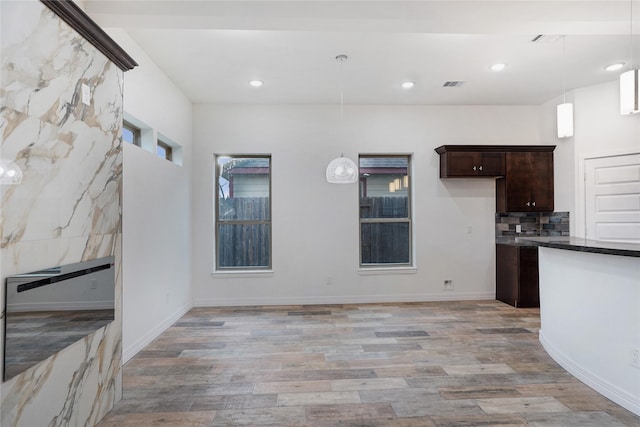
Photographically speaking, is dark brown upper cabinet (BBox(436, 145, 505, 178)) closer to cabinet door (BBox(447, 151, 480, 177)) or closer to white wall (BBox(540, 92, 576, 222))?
cabinet door (BBox(447, 151, 480, 177))

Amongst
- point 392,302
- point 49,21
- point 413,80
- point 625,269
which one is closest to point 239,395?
point 49,21

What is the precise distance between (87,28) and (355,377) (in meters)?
3.00

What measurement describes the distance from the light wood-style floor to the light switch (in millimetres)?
2001

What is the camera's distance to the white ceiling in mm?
2486

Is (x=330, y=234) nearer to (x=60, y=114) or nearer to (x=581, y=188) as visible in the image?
(x=581, y=188)

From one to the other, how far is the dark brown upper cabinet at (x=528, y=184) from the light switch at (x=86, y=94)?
506 cm

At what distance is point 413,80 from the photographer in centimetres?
435

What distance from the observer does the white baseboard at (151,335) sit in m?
3.15

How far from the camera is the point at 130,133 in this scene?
139 inches

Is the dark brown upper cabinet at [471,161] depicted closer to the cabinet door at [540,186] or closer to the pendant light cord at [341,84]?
the cabinet door at [540,186]

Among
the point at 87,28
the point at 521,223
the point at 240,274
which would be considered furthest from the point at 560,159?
the point at 87,28

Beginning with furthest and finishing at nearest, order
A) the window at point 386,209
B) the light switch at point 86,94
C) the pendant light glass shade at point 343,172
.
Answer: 1. the window at point 386,209
2. the pendant light glass shade at point 343,172
3. the light switch at point 86,94

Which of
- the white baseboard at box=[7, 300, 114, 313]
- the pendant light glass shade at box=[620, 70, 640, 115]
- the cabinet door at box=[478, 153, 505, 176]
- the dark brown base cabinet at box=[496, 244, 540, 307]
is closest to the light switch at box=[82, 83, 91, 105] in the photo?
the white baseboard at box=[7, 300, 114, 313]

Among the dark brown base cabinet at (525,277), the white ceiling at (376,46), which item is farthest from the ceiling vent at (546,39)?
the dark brown base cabinet at (525,277)
